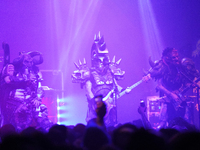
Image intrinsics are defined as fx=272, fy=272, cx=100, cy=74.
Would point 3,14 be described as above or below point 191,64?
above

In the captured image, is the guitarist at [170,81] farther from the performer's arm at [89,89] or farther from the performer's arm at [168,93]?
the performer's arm at [89,89]

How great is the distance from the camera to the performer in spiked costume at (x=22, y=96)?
991 centimetres

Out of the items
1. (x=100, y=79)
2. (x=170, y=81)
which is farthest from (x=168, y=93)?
(x=100, y=79)

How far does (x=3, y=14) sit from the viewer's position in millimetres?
Result: 13914

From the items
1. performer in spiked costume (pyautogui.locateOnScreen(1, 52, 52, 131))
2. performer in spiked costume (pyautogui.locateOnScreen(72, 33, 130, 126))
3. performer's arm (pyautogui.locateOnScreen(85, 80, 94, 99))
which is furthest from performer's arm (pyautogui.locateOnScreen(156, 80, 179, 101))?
performer in spiked costume (pyautogui.locateOnScreen(1, 52, 52, 131))

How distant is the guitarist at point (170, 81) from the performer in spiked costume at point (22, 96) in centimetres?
483

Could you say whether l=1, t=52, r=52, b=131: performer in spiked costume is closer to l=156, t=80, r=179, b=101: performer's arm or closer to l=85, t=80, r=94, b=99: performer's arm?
l=85, t=80, r=94, b=99: performer's arm

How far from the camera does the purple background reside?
573 inches

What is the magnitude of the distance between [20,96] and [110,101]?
3.45 metres

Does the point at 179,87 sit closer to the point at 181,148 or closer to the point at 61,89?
the point at 61,89

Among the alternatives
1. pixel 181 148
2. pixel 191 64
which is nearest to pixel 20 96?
pixel 191 64

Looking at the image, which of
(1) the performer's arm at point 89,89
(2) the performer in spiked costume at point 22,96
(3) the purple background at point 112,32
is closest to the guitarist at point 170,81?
(1) the performer's arm at point 89,89

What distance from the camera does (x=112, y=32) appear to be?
15227mm

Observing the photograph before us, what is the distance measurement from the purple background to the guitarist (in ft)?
10.4
